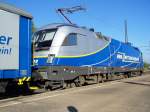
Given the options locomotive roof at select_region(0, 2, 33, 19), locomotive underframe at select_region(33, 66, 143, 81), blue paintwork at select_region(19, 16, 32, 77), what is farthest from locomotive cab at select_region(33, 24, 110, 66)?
locomotive roof at select_region(0, 2, 33, 19)

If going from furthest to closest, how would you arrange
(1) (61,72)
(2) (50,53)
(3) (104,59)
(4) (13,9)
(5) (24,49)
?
1. (3) (104,59)
2. (1) (61,72)
3. (2) (50,53)
4. (5) (24,49)
5. (4) (13,9)

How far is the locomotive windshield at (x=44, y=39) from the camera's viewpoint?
610 inches

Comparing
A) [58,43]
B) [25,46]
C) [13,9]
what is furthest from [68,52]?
[13,9]

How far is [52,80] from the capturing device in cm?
1470

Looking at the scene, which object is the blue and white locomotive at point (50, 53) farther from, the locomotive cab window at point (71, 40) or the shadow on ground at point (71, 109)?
the shadow on ground at point (71, 109)


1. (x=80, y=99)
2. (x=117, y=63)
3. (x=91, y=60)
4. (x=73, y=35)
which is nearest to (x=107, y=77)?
(x=117, y=63)

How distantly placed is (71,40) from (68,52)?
784 mm

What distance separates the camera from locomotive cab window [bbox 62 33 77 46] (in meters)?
15.8

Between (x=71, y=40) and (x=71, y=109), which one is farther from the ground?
(x=71, y=40)

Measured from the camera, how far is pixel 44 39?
51.9 feet

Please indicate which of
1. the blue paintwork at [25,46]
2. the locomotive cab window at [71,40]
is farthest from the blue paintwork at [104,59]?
the blue paintwork at [25,46]

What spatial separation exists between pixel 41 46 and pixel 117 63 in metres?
11.0

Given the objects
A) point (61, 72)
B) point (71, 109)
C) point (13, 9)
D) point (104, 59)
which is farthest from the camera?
point (104, 59)

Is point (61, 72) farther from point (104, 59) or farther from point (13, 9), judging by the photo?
point (104, 59)
